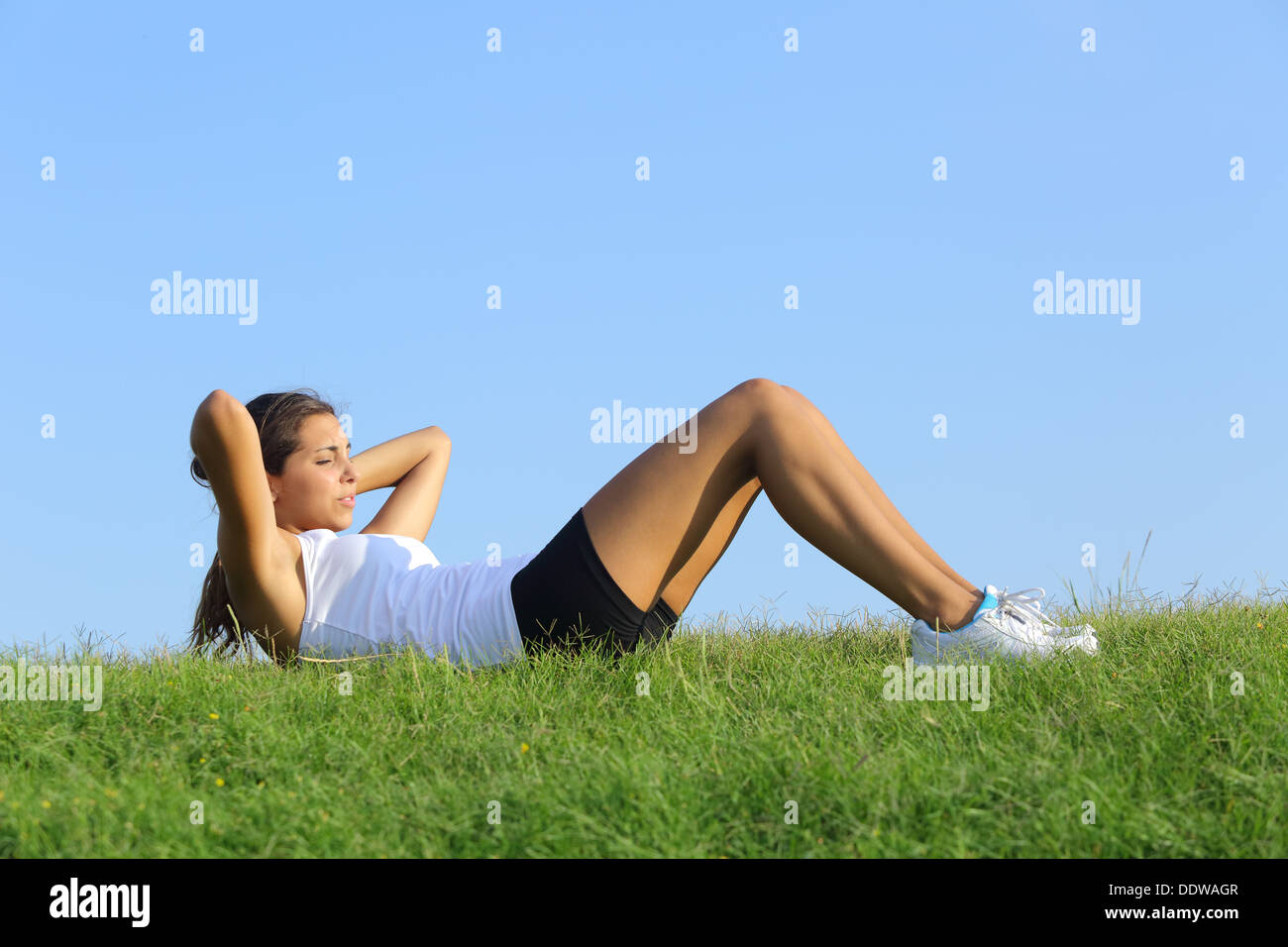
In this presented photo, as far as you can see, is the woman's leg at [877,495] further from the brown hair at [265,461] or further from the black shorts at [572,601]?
the brown hair at [265,461]

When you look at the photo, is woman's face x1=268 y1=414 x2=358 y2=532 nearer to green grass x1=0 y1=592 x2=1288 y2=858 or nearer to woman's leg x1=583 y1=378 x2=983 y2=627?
green grass x1=0 y1=592 x2=1288 y2=858

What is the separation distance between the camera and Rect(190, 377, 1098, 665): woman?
384 cm

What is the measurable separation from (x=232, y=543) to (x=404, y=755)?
1263mm

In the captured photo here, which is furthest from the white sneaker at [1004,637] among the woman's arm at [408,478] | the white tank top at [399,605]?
the woman's arm at [408,478]

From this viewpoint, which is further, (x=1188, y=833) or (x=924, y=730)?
(x=924, y=730)

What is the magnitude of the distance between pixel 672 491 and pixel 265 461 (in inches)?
76.4

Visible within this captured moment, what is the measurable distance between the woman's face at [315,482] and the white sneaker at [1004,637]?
261 cm

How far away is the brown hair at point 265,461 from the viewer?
4.55 meters

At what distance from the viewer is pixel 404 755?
3.20 meters

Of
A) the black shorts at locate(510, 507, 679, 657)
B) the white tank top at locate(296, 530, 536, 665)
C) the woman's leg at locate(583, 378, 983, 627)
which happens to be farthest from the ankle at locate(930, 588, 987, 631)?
the white tank top at locate(296, 530, 536, 665)
